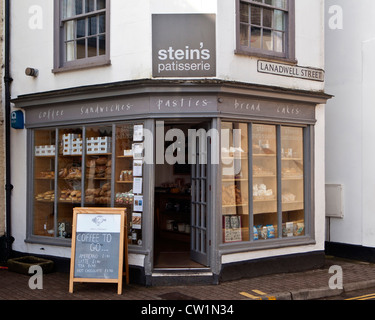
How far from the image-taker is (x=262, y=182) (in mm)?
9477

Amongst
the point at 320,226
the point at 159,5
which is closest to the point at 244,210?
the point at 320,226

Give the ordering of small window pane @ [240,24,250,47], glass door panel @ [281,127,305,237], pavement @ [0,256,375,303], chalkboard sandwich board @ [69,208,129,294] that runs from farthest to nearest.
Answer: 1. glass door panel @ [281,127,305,237]
2. small window pane @ [240,24,250,47]
3. chalkboard sandwich board @ [69,208,129,294]
4. pavement @ [0,256,375,303]

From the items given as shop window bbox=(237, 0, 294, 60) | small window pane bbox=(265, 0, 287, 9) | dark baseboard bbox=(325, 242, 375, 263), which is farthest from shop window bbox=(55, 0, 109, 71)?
dark baseboard bbox=(325, 242, 375, 263)

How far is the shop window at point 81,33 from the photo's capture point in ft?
30.4

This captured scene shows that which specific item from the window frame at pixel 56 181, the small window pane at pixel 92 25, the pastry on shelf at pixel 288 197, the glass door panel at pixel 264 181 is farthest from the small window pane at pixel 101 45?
the pastry on shelf at pixel 288 197

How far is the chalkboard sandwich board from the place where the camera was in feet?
26.3

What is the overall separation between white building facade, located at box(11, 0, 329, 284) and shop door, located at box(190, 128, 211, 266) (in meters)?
0.04

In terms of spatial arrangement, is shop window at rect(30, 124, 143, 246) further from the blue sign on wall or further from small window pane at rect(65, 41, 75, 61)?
small window pane at rect(65, 41, 75, 61)

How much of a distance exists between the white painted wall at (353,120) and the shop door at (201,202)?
376cm

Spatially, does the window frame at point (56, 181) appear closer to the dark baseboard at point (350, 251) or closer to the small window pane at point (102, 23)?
the small window pane at point (102, 23)

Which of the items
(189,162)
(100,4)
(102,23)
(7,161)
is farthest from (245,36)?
(7,161)

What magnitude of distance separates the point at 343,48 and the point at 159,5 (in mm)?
4873

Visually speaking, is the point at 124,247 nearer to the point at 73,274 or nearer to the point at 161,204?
the point at 73,274
